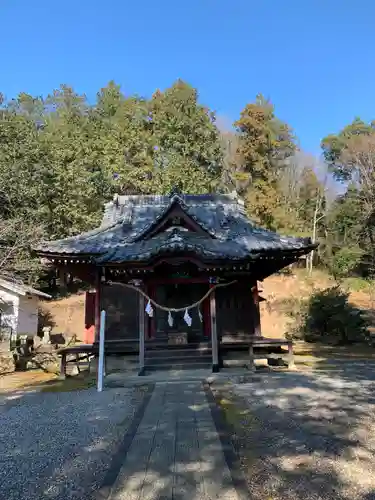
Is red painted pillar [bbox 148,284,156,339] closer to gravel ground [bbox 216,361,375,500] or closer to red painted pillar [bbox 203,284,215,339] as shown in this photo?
red painted pillar [bbox 203,284,215,339]

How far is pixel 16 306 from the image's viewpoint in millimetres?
22844

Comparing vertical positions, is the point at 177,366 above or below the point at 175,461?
above

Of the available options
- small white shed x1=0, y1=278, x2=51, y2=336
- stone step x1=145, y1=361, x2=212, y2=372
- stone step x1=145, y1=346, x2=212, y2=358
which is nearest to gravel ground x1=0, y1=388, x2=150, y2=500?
stone step x1=145, y1=361, x2=212, y2=372

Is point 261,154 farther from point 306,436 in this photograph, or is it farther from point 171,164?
point 306,436

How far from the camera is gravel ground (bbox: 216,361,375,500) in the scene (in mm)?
3621

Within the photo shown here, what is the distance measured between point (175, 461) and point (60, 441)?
6.20ft

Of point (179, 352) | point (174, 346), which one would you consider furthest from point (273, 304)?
point (179, 352)

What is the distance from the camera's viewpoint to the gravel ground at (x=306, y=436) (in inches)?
143

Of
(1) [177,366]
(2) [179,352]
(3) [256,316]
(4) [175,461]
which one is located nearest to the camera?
(4) [175,461]

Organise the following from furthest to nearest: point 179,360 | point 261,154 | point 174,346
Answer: point 261,154 < point 174,346 < point 179,360

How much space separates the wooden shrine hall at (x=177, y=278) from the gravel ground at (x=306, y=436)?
311 cm

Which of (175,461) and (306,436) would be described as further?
(306,436)

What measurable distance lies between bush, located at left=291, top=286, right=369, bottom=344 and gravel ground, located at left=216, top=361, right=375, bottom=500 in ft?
38.1

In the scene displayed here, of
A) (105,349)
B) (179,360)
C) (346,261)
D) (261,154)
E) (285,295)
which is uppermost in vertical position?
(261,154)
